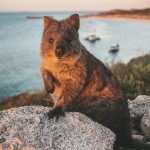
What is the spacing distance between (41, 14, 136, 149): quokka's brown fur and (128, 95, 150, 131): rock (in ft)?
4.65

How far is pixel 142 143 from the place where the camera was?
6785 mm

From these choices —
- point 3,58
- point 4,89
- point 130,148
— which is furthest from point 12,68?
point 130,148

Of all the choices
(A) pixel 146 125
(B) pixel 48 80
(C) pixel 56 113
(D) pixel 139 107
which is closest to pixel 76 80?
(B) pixel 48 80

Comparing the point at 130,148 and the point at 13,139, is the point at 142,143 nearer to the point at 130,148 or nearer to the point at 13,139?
the point at 130,148

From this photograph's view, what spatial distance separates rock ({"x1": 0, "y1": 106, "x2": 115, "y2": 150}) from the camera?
522 centimetres

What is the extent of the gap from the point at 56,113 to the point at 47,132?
0.40m

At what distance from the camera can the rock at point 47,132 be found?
17.1 ft

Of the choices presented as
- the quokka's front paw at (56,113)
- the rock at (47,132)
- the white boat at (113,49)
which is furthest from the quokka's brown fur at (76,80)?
the white boat at (113,49)

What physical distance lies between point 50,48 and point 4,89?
28.0 m

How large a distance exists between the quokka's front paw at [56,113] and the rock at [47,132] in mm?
51

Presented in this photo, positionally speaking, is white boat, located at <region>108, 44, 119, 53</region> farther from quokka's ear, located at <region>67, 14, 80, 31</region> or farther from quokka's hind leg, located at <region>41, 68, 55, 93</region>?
quokka's hind leg, located at <region>41, 68, 55, 93</region>

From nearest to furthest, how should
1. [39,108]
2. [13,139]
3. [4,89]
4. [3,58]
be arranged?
[13,139], [39,108], [4,89], [3,58]

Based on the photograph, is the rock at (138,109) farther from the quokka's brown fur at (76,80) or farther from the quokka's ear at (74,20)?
the quokka's ear at (74,20)

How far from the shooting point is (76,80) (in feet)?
19.9
